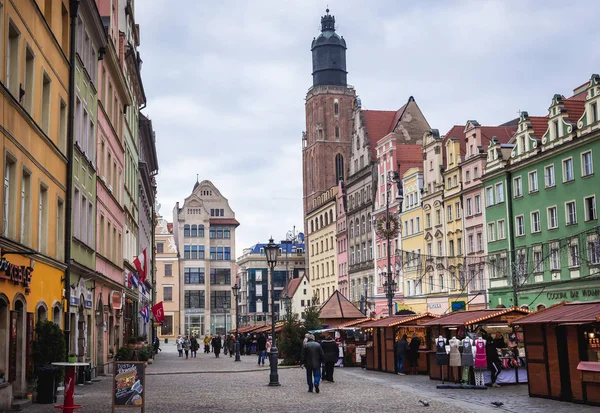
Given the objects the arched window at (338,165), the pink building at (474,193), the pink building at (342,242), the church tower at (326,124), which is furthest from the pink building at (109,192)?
the arched window at (338,165)

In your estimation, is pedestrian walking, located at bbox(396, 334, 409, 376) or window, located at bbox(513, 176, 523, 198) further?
window, located at bbox(513, 176, 523, 198)

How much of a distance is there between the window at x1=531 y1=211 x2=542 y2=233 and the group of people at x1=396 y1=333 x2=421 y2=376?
2079 cm

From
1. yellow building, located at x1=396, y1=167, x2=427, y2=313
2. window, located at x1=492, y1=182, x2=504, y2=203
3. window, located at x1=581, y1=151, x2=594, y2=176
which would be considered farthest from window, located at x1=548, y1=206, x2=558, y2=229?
yellow building, located at x1=396, y1=167, x2=427, y2=313

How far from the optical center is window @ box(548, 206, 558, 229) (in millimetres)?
49350

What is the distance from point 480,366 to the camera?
24453 millimetres

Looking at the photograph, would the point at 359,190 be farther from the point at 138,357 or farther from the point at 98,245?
the point at 138,357

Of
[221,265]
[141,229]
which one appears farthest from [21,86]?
[221,265]

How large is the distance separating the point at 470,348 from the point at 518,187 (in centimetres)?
3118

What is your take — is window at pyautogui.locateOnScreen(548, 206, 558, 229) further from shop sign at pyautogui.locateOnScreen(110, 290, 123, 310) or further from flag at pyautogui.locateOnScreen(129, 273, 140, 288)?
shop sign at pyautogui.locateOnScreen(110, 290, 123, 310)

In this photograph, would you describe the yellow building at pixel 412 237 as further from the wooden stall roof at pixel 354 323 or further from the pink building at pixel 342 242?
the wooden stall roof at pixel 354 323

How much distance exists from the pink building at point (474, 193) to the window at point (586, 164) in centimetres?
1062

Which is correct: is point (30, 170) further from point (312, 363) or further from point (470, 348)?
point (470, 348)

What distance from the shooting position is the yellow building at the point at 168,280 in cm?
11719

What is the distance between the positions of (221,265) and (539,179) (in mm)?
75449
